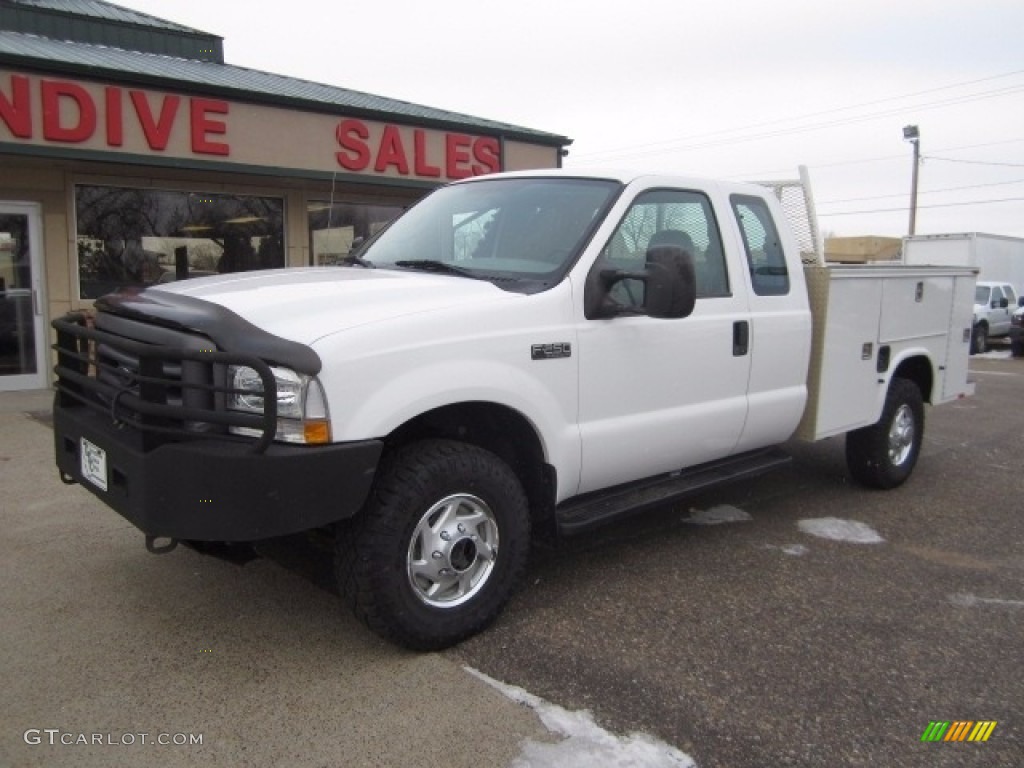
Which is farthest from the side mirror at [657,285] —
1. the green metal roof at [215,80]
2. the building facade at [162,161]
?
the green metal roof at [215,80]

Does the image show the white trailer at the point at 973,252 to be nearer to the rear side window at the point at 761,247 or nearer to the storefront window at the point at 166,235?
the storefront window at the point at 166,235

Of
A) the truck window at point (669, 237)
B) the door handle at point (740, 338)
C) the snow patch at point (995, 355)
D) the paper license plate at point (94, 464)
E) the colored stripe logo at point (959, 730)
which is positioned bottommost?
the snow patch at point (995, 355)

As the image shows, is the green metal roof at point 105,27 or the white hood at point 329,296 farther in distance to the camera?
the green metal roof at point 105,27

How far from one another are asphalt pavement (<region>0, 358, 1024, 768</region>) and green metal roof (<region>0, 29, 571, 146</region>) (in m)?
5.66

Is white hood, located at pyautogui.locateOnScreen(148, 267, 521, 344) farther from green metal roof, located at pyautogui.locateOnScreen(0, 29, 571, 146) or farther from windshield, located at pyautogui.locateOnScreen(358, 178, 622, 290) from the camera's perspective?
green metal roof, located at pyautogui.locateOnScreen(0, 29, 571, 146)

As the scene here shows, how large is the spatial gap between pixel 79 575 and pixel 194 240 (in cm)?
759

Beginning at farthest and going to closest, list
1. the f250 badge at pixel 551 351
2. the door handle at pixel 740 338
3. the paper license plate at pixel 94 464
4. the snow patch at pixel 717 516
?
the snow patch at pixel 717 516 < the door handle at pixel 740 338 < the f250 badge at pixel 551 351 < the paper license plate at pixel 94 464

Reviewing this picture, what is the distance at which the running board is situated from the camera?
3789mm

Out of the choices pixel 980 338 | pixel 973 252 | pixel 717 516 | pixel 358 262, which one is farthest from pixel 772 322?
pixel 973 252

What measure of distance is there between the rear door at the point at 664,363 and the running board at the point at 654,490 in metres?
0.08

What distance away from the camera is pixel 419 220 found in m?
4.61

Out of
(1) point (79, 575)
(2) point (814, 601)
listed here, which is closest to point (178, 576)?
(1) point (79, 575)

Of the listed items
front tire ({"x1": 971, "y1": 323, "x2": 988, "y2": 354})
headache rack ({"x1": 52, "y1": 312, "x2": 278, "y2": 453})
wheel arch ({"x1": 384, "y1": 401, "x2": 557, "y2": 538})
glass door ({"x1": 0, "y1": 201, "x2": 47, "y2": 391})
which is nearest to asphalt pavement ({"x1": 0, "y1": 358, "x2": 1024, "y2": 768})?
wheel arch ({"x1": 384, "y1": 401, "x2": 557, "y2": 538})

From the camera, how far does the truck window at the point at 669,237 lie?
396 cm
